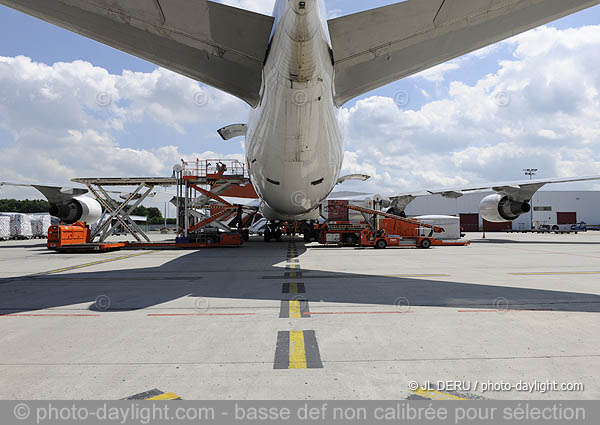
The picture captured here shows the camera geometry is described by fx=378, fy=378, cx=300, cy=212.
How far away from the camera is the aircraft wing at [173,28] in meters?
5.92

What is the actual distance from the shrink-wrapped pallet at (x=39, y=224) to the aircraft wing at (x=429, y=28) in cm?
4152

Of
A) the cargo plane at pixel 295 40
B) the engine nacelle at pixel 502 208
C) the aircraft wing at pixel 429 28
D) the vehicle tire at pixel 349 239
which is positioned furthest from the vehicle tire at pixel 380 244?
the aircraft wing at pixel 429 28

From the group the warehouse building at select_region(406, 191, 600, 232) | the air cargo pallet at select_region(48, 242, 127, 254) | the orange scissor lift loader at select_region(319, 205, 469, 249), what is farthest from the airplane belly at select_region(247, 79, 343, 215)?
the warehouse building at select_region(406, 191, 600, 232)

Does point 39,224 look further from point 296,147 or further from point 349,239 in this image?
point 296,147

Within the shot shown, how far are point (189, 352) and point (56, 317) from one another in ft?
9.53

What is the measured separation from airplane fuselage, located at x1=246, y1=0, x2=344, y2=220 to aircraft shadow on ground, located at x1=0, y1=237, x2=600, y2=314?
264 centimetres

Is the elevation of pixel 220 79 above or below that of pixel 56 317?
above

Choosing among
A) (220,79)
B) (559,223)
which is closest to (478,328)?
(220,79)

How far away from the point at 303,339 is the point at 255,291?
333 centimetres

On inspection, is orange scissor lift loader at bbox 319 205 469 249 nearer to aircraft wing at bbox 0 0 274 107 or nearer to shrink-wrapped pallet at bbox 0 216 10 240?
aircraft wing at bbox 0 0 274 107

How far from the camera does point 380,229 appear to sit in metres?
20.8

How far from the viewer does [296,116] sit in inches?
309

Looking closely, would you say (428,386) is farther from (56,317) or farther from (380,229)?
(380,229)

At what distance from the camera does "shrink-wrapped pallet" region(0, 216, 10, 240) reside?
109 ft
